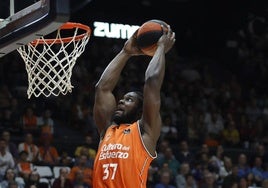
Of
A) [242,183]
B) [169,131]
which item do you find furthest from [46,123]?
[242,183]

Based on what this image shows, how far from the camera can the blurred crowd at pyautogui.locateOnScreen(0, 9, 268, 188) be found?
37.9ft

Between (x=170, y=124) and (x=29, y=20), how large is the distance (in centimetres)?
946

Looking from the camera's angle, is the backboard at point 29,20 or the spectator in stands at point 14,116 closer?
the backboard at point 29,20

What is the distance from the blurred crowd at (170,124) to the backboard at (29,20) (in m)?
4.69

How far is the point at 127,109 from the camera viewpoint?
16.6 ft

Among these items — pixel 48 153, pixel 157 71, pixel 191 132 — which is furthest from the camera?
pixel 191 132

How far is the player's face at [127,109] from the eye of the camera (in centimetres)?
506

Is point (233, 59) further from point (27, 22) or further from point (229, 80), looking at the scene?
point (27, 22)

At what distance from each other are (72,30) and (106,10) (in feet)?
37.8

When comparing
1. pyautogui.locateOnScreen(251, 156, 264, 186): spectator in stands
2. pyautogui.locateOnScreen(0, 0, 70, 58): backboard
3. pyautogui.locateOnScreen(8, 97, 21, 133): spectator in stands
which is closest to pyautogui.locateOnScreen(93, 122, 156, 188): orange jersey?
pyautogui.locateOnScreen(0, 0, 70, 58): backboard

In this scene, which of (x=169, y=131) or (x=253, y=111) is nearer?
(x=169, y=131)

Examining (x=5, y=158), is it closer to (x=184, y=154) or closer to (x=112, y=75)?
(x=184, y=154)

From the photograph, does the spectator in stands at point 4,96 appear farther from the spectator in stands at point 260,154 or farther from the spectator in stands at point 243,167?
the spectator in stands at point 260,154

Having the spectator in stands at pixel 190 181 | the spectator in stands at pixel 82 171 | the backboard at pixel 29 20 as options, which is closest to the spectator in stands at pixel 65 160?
the spectator in stands at pixel 82 171
